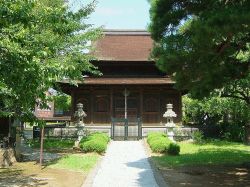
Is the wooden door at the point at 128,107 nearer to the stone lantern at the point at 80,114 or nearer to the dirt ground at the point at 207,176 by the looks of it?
the stone lantern at the point at 80,114

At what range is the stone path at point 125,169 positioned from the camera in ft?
44.4

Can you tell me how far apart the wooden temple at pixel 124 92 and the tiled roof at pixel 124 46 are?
0.08 m

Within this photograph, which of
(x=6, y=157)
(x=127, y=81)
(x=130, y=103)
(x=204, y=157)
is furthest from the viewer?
(x=130, y=103)

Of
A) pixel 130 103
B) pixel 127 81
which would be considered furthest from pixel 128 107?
pixel 127 81

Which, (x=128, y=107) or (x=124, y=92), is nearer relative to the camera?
(x=124, y=92)

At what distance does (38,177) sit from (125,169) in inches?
132

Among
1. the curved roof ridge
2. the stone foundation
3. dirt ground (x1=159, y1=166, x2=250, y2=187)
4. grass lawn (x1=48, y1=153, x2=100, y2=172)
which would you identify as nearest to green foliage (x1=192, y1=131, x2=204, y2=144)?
grass lawn (x1=48, y1=153, x2=100, y2=172)

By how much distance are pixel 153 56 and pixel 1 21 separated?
5576 millimetres

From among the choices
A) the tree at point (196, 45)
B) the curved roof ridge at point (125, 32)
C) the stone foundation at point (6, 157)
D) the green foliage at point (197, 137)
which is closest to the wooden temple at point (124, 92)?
the green foliage at point (197, 137)

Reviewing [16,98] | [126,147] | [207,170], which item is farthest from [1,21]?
[126,147]

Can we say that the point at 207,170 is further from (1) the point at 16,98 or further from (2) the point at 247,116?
(2) the point at 247,116

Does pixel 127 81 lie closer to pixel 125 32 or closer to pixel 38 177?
pixel 125 32

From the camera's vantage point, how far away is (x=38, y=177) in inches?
590

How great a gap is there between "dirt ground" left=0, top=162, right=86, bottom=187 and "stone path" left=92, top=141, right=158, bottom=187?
30.7 inches
